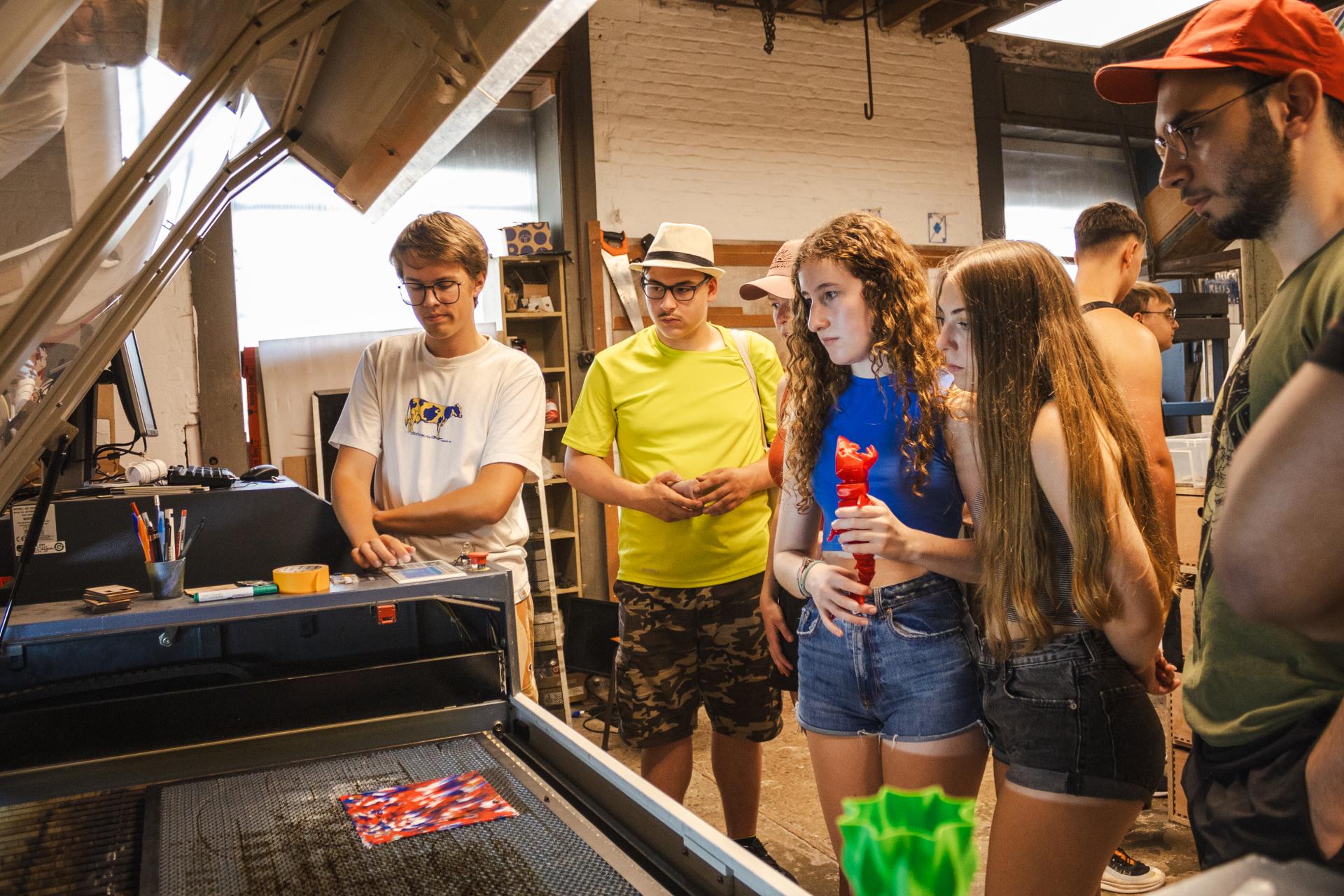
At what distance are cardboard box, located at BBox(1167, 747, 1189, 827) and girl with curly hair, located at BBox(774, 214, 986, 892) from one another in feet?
6.06

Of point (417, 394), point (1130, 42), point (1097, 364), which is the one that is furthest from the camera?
point (1130, 42)

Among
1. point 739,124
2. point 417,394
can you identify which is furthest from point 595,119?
point 417,394

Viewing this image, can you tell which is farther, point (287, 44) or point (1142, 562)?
point (1142, 562)

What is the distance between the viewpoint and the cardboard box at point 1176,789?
10.2 ft

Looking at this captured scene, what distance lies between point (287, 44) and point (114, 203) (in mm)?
348

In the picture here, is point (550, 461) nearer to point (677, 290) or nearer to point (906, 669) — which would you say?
point (677, 290)

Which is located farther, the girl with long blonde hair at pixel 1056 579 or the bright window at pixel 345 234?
the bright window at pixel 345 234

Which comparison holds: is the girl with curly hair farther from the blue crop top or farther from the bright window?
the bright window

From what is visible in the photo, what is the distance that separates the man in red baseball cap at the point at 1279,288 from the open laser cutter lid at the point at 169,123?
77 cm

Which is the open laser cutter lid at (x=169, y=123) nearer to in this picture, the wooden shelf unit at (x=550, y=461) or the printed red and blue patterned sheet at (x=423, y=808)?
the printed red and blue patterned sheet at (x=423, y=808)

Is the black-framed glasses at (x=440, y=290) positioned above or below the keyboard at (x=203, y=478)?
above

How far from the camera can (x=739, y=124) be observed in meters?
6.02

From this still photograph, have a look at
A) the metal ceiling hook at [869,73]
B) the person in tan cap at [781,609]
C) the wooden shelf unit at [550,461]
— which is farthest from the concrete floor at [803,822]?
the metal ceiling hook at [869,73]

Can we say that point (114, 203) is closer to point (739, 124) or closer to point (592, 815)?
point (592, 815)
